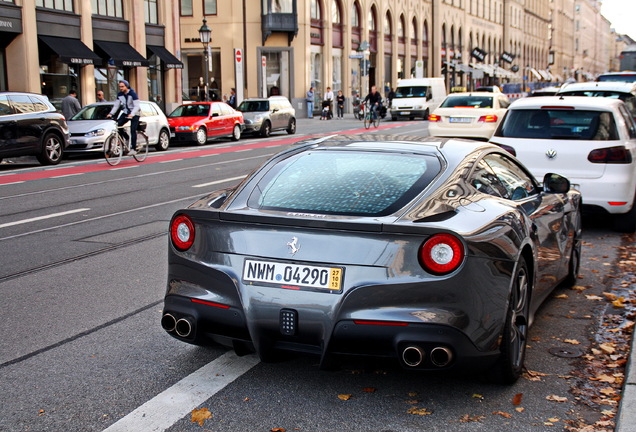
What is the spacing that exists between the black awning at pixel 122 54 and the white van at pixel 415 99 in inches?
671

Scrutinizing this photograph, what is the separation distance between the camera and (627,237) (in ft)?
32.9

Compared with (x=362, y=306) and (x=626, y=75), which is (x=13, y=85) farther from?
(x=362, y=306)

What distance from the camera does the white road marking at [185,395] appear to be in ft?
13.5

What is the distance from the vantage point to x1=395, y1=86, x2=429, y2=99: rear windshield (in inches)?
1921

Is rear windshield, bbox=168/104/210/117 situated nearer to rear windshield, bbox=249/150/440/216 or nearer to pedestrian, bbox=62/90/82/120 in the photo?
pedestrian, bbox=62/90/82/120

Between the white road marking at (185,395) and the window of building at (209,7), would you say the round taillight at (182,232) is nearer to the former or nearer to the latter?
the white road marking at (185,395)

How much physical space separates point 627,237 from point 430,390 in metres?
6.21

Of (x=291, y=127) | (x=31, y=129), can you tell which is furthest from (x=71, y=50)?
(x=31, y=129)

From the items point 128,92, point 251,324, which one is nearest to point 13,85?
point 128,92

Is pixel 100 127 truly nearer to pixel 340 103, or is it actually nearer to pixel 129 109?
pixel 129 109

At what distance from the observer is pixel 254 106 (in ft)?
108

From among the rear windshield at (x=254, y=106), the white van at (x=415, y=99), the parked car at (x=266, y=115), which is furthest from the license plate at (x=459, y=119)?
the white van at (x=415, y=99)

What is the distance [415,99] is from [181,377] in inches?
1759

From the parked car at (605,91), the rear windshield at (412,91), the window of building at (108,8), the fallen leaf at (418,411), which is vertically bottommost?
the fallen leaf at (418,411)
